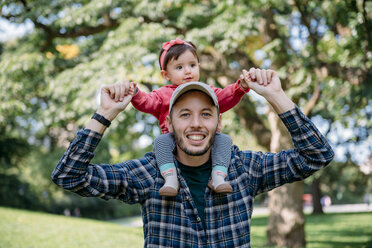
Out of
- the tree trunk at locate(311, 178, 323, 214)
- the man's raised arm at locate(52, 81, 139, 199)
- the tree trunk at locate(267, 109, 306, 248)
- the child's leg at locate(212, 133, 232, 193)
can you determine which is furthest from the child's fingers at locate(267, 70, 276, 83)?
the tree trunk at locate(311, 178, 323, 214)

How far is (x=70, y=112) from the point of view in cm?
920

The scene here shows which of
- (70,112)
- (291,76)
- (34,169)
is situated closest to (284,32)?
(291,76)

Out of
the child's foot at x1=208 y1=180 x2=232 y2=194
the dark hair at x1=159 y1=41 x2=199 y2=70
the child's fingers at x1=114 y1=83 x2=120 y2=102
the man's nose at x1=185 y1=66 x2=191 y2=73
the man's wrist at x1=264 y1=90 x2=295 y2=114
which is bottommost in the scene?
the child's foot at x1=208 y1=180 x2=232 y2=194

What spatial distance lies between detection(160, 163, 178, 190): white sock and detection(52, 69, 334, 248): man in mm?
61

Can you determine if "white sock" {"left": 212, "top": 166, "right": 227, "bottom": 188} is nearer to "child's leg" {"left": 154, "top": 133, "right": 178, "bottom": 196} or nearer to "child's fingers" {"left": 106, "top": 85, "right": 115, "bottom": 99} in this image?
"child's leg" {"left": 154, "top": 133, "right": 178, "bottom": 196}

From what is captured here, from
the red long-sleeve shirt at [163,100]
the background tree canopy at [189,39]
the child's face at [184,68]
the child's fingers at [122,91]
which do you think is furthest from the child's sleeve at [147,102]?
the background tree canopy at [189,39]

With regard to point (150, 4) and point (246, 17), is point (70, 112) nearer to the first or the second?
point (150, 4)

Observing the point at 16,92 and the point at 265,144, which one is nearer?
the point at 16,92

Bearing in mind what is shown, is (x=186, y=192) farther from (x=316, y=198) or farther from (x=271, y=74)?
(x=316, y=198)

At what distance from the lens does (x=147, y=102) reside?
2.65m

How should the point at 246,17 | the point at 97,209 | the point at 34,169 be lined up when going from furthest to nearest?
the point at 97,209, the point at 34,169, the point at 246,17

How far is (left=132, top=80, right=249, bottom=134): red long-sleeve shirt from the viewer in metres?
2.59

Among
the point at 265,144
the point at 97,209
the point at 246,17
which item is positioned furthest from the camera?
the point at 97,209

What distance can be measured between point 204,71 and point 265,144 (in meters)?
2.84
